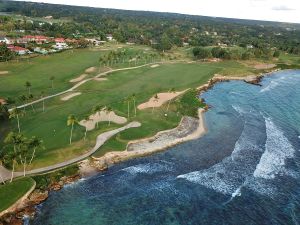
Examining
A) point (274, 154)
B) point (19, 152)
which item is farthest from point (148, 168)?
point (274, 154)

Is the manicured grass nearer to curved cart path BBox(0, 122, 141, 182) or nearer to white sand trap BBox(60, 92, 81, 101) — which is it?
curved cart path BBox(0, 122, 141, 182)

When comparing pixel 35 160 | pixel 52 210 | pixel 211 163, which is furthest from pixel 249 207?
pixel 35 160

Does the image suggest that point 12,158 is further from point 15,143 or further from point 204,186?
point 204,186

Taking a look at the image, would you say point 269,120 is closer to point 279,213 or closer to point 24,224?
point 279,213

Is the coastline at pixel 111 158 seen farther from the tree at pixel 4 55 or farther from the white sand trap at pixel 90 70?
the tree at pixel 4 55

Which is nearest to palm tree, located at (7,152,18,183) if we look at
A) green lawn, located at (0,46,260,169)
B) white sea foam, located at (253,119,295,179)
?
green lawn, located at (0,46,260,169)
